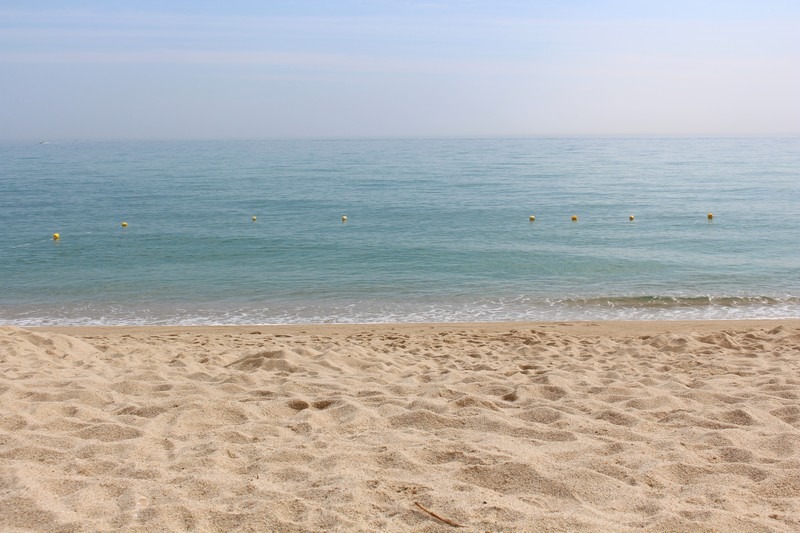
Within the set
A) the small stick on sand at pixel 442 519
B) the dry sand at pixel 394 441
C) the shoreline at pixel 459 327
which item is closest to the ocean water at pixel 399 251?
the shoreline at pixel 459 327

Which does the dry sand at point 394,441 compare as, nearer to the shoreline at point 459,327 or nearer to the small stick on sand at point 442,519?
the small stick on sand at point 442,519

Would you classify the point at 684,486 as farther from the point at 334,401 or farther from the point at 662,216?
the point at 662,216

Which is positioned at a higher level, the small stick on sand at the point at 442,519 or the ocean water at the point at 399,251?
the small stick on sand at the point at 442,519

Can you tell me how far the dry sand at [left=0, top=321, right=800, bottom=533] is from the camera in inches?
154

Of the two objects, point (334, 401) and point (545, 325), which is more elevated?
point (334, 401)

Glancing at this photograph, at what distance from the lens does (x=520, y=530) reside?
3672 mm

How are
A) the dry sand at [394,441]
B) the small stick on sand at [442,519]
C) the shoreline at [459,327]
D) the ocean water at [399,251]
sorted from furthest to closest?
the ocean water at [399,251] → the shoreline at [459,327] → the dry sand at [394,441] → the small stick on sand at [442,519]

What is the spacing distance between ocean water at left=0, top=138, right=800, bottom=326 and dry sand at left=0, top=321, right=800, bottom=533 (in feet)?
19.1

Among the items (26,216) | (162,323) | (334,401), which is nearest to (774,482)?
(334,401)

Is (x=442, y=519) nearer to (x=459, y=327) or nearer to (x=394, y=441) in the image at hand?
(x=394, y=441)

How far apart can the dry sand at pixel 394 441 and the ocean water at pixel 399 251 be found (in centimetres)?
581

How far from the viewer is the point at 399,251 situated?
20891 millimetres

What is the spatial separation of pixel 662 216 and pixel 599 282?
41.8ft

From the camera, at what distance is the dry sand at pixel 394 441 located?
3.90 metres
